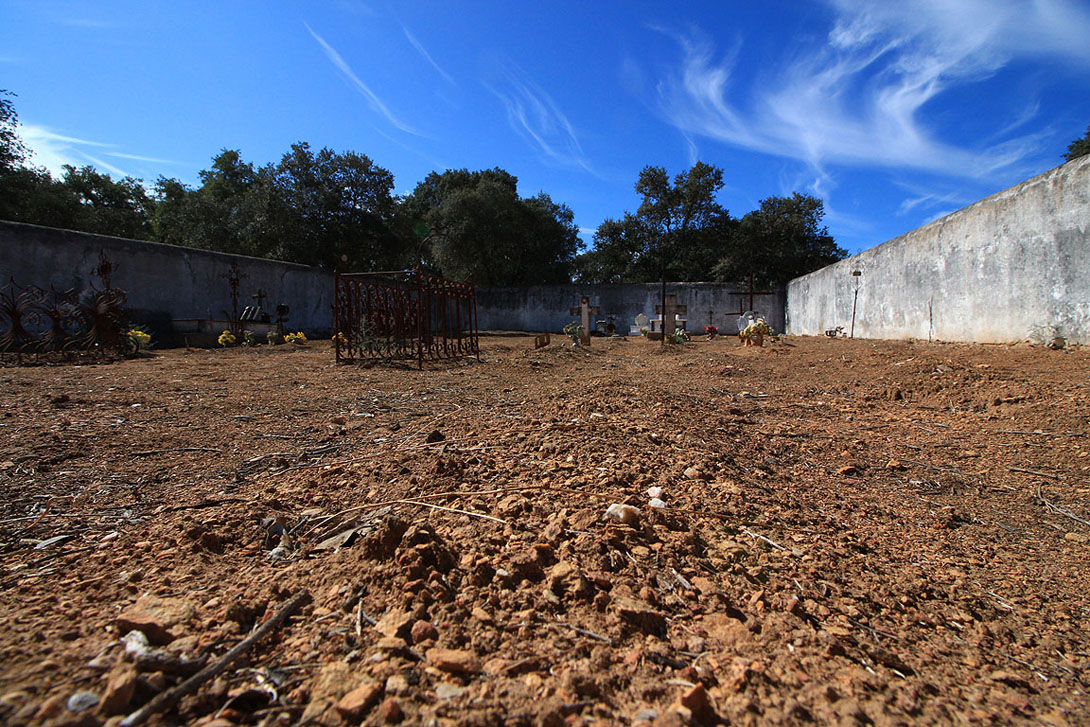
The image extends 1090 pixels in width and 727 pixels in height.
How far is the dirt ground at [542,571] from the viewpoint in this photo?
1.07 m

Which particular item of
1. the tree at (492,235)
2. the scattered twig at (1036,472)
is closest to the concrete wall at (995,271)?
the scattered twig at (1036,472)

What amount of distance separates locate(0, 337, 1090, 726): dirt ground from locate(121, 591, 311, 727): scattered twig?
1cm

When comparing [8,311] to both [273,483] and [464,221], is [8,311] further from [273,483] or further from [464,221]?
[464,221]

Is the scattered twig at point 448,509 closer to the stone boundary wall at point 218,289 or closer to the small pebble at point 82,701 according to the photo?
the small pebble at point 82,701

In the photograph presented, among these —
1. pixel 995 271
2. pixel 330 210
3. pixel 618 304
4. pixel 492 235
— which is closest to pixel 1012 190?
pixel 995 271

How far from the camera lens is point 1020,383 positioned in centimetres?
468

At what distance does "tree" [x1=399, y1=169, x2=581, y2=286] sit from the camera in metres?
23.5

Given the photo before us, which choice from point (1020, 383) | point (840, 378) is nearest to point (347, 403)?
point (840, 378)

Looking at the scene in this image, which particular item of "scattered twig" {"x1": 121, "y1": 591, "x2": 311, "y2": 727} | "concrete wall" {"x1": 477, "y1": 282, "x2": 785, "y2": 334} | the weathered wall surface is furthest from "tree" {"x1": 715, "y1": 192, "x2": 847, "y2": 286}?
"scattered twig" {"x1": 121, "y1": 591, "x2": 311, "y2": 727}

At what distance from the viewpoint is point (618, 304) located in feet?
73.2

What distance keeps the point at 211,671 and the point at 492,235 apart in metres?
24.0

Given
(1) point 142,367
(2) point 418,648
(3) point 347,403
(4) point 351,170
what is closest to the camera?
(2) point 418,648

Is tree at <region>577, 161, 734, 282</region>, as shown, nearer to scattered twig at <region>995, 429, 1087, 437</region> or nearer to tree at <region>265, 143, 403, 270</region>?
tree at <region>265, 143, 403, 270</region>

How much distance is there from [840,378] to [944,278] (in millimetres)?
5604
